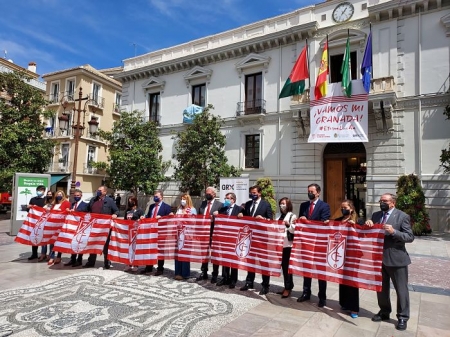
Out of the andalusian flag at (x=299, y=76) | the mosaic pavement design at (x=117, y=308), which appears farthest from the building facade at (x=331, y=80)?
the mosaic pavement design at (x=117, y=308)

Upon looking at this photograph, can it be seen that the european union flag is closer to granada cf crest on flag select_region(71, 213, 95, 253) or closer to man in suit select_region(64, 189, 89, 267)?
man in suit select_region(64, 189, 89, 267)

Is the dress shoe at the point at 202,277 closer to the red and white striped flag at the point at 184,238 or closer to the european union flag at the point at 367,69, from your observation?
the red and white striped flag at the point at 184,238

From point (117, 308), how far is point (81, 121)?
32.7 m

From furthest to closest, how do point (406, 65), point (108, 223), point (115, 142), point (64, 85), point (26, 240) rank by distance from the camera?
point (64, 85) < point (115, 142) < point (406, 65) < point (26, 240) < point (108, 223)

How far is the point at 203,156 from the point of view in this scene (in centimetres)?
1944

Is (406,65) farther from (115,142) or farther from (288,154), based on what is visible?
(115,142)

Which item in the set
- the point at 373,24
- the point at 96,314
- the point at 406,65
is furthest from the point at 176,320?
the point at 373,24

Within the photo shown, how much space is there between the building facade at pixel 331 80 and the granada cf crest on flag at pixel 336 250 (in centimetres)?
1253

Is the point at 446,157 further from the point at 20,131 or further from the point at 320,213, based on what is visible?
the point at 20,131

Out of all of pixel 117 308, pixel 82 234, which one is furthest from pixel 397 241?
pixel 82 234

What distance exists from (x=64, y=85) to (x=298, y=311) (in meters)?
35.8

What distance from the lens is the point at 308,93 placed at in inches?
705

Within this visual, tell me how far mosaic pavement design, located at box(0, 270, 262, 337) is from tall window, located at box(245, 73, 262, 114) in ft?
51.8

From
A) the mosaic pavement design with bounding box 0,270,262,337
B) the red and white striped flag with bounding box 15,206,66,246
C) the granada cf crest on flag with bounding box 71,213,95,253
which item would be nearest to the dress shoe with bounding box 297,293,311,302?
the mosaic pavement design with bounding box 0,270,262,337
